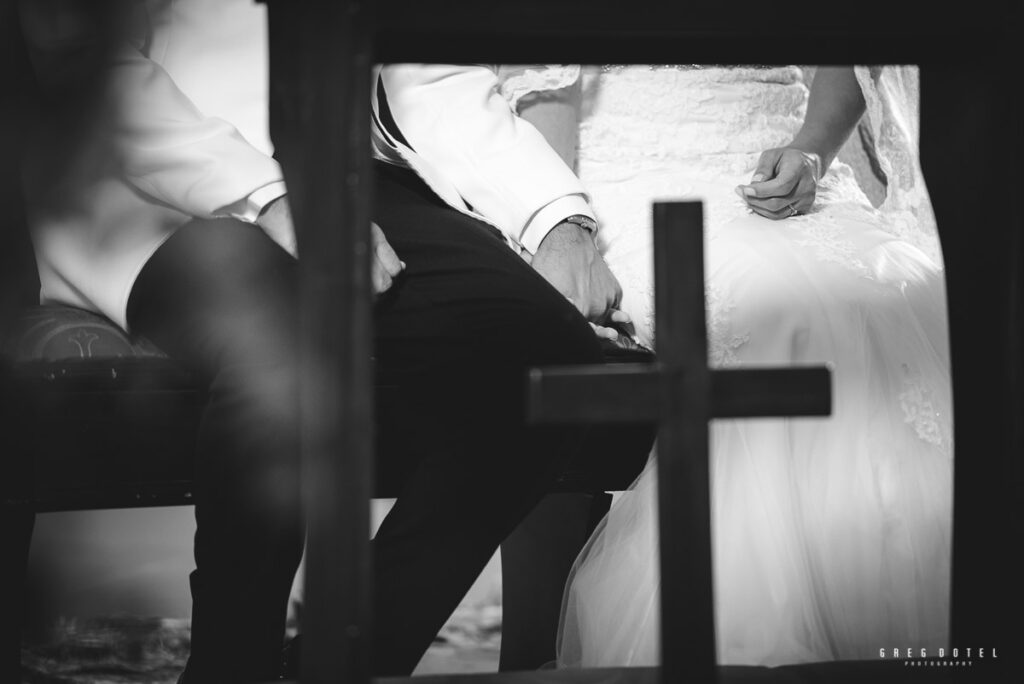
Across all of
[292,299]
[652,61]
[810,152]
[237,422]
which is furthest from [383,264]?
[810,152]

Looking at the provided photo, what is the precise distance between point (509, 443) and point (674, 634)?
0.52 metres

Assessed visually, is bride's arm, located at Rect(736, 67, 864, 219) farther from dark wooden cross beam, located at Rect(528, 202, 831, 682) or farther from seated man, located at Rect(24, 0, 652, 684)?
dark wooden cross beam, located at Rect(528, 202, 831, 682)

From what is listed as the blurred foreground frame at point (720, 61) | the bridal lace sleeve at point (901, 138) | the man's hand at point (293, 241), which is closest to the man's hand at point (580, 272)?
the man's hand at point (293, 241)

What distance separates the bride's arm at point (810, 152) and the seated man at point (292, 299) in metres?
0.26

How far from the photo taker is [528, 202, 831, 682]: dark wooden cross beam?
24.0 inches

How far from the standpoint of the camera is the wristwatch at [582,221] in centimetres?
136

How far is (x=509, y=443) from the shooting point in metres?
1.12

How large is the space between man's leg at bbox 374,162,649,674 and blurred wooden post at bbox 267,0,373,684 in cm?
40

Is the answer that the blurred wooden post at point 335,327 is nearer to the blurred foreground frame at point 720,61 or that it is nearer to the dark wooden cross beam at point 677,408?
the blurred foreground frame at point 720,61

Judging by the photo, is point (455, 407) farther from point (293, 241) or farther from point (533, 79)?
point (533, 79)

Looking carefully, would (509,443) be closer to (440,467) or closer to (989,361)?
(440,467)

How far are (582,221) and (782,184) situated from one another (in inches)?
11.2

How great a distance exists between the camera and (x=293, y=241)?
1.17 metres

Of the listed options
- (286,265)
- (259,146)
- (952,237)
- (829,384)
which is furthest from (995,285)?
(259,146)
